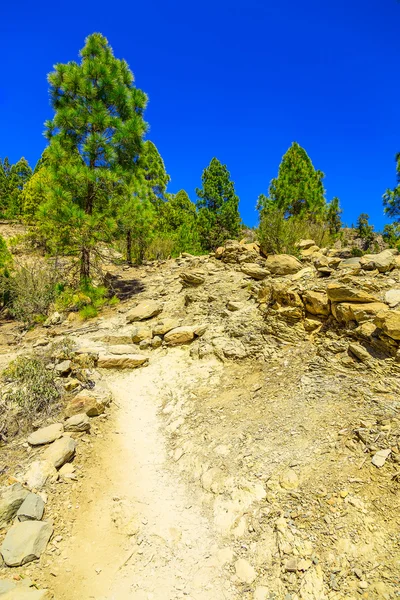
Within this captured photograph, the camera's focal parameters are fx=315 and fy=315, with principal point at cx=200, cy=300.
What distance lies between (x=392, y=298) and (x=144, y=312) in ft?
21.5

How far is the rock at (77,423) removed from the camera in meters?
4.89

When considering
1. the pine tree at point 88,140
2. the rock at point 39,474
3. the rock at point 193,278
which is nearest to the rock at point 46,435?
the rock at point 39,474

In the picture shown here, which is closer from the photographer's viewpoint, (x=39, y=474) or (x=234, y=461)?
(x=39, y=474)

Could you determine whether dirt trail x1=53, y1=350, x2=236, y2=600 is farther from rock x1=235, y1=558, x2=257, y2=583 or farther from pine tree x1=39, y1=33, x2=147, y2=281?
pine tree x1=39, y1=33, x2=147, y2=281

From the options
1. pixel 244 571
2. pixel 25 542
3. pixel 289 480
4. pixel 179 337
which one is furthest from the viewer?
pixel 179 337

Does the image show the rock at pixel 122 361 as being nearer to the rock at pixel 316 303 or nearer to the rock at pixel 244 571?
the rock at pixel 316 303

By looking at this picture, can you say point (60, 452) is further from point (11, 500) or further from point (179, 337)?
point (179, 337)

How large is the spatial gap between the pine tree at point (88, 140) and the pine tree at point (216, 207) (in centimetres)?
736

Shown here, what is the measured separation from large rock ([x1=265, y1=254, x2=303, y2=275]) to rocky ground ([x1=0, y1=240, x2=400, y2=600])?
3.61ft

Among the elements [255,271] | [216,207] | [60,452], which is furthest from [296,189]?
[60,452]

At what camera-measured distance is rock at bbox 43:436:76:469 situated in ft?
13.9

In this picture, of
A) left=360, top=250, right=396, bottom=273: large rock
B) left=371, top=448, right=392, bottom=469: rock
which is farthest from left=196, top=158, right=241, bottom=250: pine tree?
left=371, top=448, right=392, bottom=469: rock

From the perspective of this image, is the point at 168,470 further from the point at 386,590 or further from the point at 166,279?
the point at 166,279

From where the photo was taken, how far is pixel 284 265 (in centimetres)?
884
